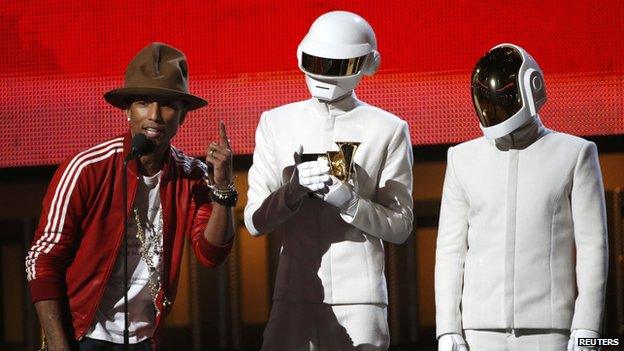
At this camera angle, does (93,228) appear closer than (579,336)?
No

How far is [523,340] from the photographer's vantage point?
11.1 feet

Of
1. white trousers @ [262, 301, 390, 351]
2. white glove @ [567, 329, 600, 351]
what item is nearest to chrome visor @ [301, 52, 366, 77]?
white trousers @ [262, 301, 390, 351]

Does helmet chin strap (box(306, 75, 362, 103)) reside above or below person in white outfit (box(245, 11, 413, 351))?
above

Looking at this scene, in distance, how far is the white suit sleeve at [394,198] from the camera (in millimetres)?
Answer: 3543

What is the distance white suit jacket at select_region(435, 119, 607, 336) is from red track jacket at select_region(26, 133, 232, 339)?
75 centimetres

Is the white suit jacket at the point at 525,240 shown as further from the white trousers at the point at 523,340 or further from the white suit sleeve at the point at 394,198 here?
the white suit sleeve at the point at 394,198

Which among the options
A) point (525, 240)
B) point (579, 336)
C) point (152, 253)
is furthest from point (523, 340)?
point (152, 253)

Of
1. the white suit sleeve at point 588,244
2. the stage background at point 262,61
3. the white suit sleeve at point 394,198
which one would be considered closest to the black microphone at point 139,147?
the white suit sleeve at point 394,198

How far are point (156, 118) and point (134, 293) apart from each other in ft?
1.88

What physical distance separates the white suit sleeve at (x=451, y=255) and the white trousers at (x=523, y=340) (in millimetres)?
92

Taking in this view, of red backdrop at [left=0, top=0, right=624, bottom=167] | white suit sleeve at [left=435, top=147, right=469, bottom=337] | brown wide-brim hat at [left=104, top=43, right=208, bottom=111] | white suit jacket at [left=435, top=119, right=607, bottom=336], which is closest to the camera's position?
white suit jacket at [left=435, top=119, right=607, bottom=336]

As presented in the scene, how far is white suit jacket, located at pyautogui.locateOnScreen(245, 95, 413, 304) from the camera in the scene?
3590 millimetres

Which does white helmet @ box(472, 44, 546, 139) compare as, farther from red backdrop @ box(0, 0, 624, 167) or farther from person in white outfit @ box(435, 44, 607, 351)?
red backdrop @ box(0, 0, 624, 167)

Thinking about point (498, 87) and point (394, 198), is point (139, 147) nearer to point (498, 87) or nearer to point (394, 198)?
point (394, 198)
